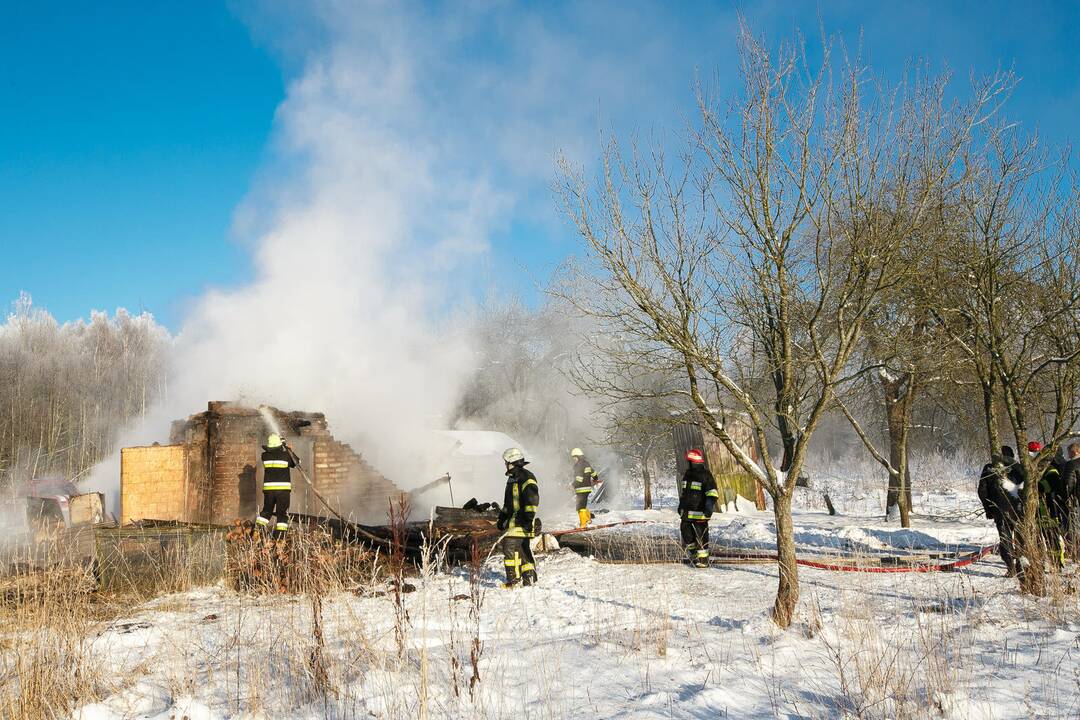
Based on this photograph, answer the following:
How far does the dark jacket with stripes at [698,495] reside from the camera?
28.5ft

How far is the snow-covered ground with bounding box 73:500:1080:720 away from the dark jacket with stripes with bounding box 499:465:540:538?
1004 mm

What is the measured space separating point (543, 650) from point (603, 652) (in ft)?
1.45

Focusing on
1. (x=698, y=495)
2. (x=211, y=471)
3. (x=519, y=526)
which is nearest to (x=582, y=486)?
(x=698, y=495)

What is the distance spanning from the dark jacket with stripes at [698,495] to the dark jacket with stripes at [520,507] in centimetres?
215

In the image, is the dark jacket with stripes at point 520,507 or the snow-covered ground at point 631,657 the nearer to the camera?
the snow-covered ground at point 631,657

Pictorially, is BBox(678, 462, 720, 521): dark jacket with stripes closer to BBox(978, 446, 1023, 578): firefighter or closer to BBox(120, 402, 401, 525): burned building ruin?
BBox(978, 446, 1023, 578): firefighter

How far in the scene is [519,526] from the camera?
25.6 ft

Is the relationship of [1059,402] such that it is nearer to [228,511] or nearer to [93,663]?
[93,663]

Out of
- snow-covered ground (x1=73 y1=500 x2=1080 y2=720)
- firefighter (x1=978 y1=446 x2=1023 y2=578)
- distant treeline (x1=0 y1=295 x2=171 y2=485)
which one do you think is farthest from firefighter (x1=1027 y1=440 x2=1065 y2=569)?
distant treeline (x1=0 y1=295 x2=171 y2=485)

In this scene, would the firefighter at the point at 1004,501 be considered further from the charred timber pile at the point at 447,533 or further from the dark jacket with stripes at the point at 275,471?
the dark jacket with stripes at the point at 275,471

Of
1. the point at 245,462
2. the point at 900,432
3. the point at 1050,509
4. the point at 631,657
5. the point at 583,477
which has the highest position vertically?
the point at 900,432

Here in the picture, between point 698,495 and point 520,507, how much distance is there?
251cm

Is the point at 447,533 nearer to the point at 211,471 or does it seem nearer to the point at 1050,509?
the point at 211,471

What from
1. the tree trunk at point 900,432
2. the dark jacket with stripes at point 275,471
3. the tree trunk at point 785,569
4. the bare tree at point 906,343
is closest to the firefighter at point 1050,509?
the bare tree at point 906,343
